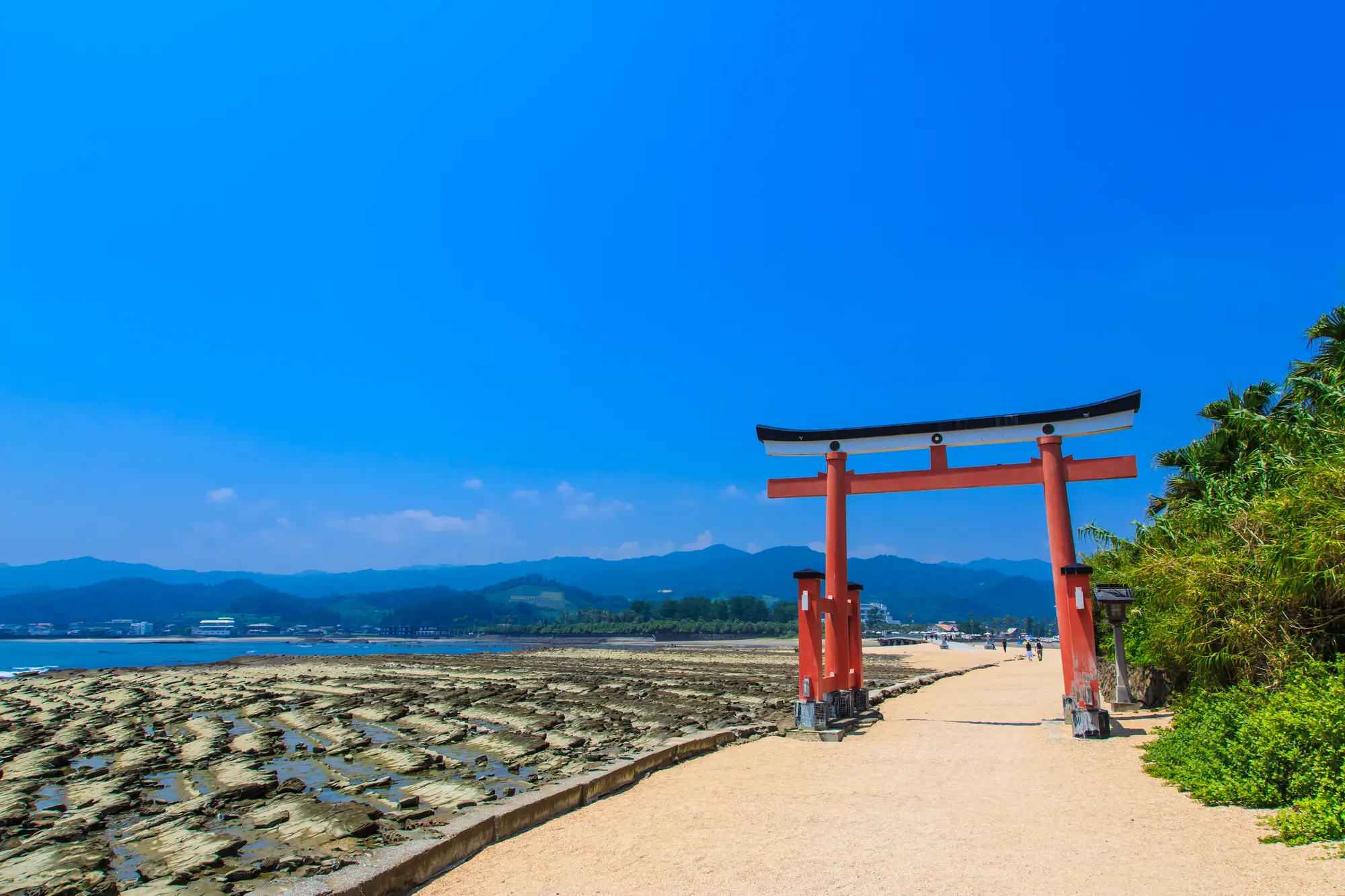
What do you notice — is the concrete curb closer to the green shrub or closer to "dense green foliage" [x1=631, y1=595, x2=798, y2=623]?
the green shrub

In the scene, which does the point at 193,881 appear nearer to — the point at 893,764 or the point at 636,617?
the point at 893,764

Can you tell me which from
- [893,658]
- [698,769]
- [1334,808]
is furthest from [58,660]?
[1334,808]

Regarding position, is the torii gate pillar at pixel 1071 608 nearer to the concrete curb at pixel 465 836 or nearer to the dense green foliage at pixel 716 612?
the concrete curb at pixel 465 836

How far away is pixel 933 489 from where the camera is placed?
1441cm

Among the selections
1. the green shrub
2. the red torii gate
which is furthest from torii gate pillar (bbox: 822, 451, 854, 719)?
the green shrub

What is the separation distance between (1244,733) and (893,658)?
44445 mm

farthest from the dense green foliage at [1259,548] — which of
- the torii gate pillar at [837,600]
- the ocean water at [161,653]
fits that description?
the ocean water at [161,653]

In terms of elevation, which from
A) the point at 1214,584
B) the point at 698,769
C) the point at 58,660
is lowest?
the point at 58,660

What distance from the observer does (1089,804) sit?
7312 mm

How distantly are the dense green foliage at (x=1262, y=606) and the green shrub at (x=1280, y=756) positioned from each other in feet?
0.05

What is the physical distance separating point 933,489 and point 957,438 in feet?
3.70

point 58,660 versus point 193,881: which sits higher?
point 193,881

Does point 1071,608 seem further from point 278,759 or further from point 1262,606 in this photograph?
point 278,759

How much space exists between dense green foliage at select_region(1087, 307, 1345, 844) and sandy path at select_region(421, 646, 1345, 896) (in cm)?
45
